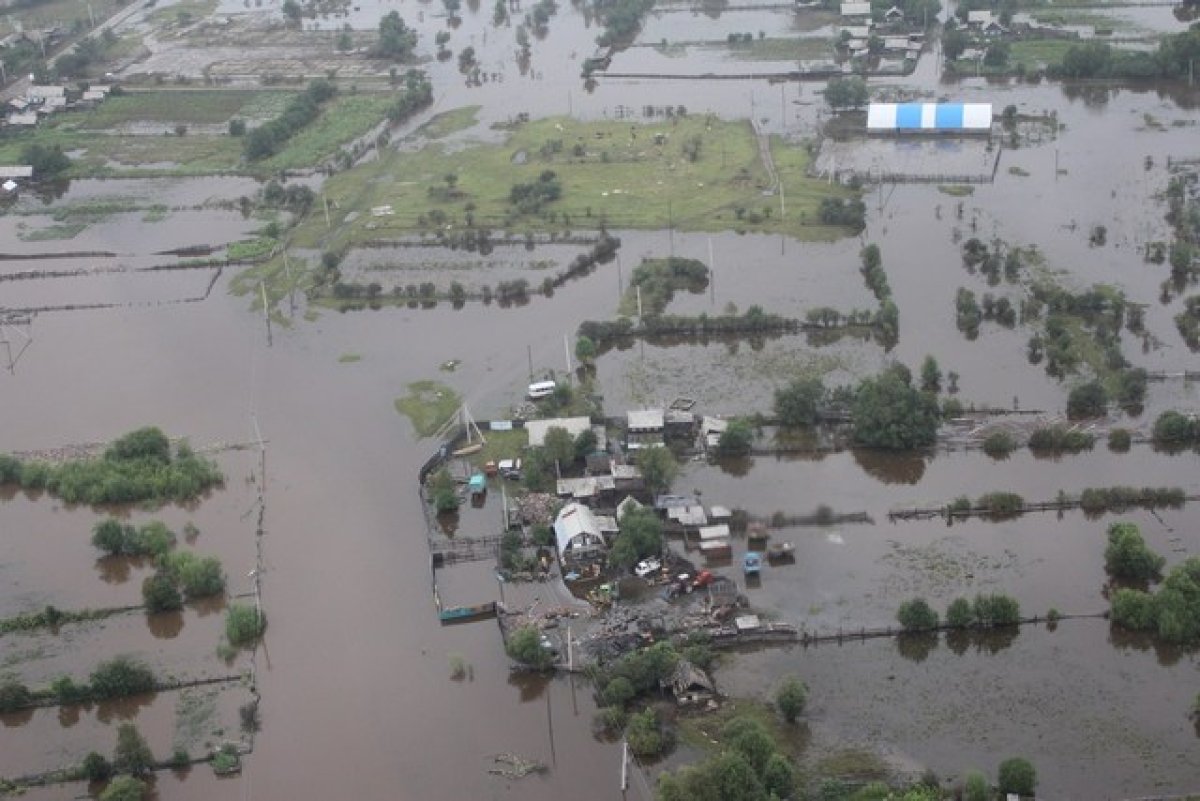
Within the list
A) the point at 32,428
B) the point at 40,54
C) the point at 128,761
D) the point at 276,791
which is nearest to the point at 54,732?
the point at 128,761

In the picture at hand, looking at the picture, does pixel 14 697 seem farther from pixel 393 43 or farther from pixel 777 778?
pixel 393 43

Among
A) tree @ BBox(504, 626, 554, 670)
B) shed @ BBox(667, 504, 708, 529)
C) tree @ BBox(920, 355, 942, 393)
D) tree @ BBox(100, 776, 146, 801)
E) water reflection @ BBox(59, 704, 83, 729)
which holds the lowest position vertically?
water reflection @ BBox(59, 704, 83, 729)

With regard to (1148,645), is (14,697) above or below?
below

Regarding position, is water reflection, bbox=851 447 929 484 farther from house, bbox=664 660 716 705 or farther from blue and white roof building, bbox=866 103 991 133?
blue and white roof building, bbox=866 103 991 133

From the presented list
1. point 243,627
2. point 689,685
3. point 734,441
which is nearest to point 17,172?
point 243,627

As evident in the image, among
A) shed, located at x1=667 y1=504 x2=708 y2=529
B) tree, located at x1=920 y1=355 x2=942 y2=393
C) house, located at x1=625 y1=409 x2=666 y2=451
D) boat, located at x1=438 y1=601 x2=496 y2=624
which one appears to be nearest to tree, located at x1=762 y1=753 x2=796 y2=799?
boat, located at x1=438 y1=601 x2=496 y2=624

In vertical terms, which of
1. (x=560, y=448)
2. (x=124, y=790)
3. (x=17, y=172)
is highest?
(x=17, y=172)

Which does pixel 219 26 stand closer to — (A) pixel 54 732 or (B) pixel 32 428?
(B) pixel 32 428
